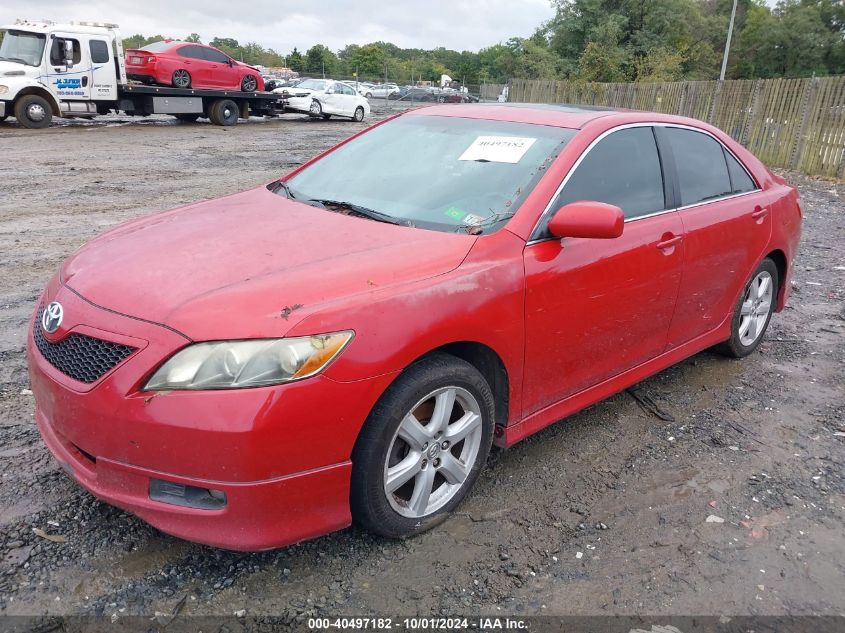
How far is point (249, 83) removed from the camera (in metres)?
22.8

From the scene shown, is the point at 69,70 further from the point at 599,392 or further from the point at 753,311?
the point at 599,392

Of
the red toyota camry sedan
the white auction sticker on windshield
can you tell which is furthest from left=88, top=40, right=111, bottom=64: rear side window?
the white auction sticker on windshield

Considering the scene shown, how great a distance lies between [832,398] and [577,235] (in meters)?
2.45

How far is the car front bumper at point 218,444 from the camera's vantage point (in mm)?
2109

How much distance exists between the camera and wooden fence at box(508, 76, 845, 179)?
14086 millimetres

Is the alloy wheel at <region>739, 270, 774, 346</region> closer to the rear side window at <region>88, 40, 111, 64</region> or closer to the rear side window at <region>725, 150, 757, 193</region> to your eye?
the rear side window at <region>725, 150, 757, 193</region>

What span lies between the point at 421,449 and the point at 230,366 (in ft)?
2.72

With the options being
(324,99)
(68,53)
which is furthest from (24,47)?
(324,99)

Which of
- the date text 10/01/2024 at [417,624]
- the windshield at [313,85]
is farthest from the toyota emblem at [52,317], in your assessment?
the windshield at [313,85]

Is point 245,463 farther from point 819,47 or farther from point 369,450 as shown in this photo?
point 819,47

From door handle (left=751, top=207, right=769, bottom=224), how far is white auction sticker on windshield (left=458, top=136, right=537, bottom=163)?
1.85 metres

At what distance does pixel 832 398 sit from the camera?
13.7 ft

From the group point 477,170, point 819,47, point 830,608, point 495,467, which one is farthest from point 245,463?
point 819,47

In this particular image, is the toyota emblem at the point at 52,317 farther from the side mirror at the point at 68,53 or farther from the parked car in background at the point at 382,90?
the parked car in background at the point at 382,90
